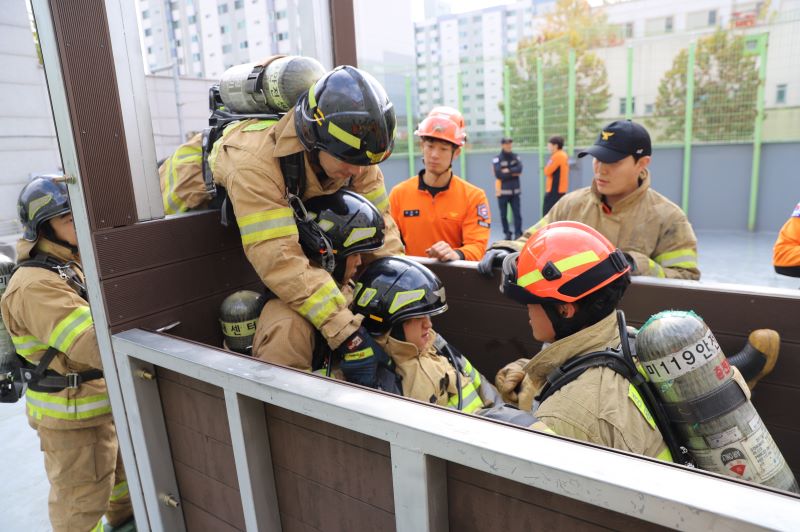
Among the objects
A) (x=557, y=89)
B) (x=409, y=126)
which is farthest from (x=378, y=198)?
(x=409, y=126)

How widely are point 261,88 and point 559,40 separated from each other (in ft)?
37.9

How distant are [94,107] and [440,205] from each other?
8.77 ft

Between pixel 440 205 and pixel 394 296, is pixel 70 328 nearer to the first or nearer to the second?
pixel 394 296

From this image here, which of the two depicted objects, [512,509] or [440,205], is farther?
[440,205]

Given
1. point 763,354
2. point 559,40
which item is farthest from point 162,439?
point 559,40

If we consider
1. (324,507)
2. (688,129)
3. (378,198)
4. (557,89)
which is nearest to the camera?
(324,507)

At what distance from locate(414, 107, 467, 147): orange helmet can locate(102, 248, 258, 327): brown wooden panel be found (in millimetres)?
1838

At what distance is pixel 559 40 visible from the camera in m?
12.4

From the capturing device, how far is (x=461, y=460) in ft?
3.78

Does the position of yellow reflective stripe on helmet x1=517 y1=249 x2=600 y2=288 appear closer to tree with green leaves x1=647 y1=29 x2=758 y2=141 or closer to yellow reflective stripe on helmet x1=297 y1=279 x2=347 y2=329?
yellow reflective stripe on helmet x1=297 y1=279 x2=347 y2=329


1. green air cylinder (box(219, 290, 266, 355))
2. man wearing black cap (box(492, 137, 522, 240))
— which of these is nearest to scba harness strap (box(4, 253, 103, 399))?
green air cylinder (box(219, 290, 266, 355))

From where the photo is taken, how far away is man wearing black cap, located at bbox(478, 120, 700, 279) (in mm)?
2982

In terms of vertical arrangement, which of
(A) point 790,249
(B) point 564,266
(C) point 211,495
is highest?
(B) point 564,266

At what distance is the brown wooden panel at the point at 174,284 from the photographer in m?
1.99
